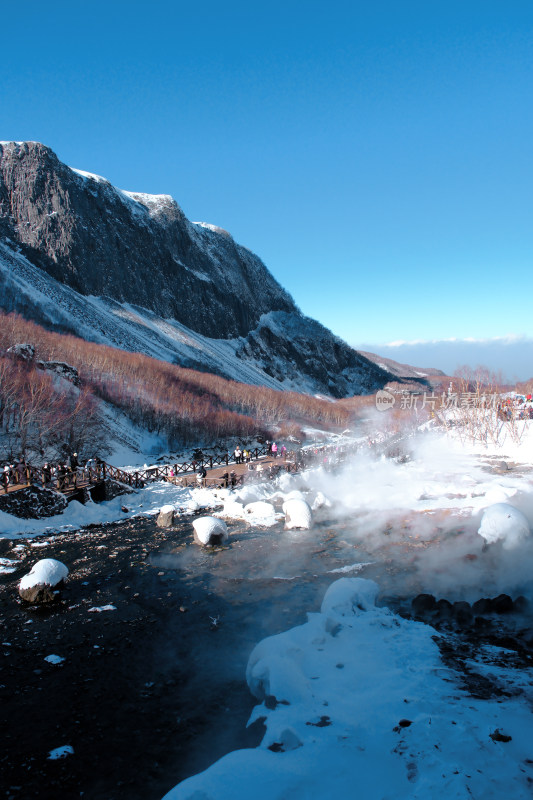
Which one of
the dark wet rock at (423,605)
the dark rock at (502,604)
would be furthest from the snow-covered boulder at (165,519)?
the dark rock at (502,604)

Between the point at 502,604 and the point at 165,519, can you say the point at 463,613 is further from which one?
the point at 165,519

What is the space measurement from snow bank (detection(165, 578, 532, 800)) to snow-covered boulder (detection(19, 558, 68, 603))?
6.25m

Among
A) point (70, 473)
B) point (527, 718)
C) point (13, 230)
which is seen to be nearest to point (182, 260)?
point (13, 230)

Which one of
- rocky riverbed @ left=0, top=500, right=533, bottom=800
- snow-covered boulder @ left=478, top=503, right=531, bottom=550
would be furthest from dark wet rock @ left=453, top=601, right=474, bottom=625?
snow-covered boulder @ left=478, top=503, right=531, bottom=550

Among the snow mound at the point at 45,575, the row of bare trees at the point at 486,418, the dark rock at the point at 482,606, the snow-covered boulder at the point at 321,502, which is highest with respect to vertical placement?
the row of bare trees at the point at 486,418

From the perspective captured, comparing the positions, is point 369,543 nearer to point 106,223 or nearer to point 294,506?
point 294,506

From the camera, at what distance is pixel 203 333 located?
116 meters

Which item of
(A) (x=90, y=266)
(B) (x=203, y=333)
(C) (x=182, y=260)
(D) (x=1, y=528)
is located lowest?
(D) (x=1, y=528)

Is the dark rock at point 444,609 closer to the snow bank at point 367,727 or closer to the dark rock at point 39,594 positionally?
the snow bank at point 367,727

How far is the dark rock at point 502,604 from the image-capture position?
965 cm

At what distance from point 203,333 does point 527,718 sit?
371 ft

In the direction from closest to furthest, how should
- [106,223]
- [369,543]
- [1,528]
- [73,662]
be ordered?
[73,662], [369,543], [1,528], [106,223]

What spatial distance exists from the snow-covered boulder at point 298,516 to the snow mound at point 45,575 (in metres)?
7.93

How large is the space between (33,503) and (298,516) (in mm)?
10762
